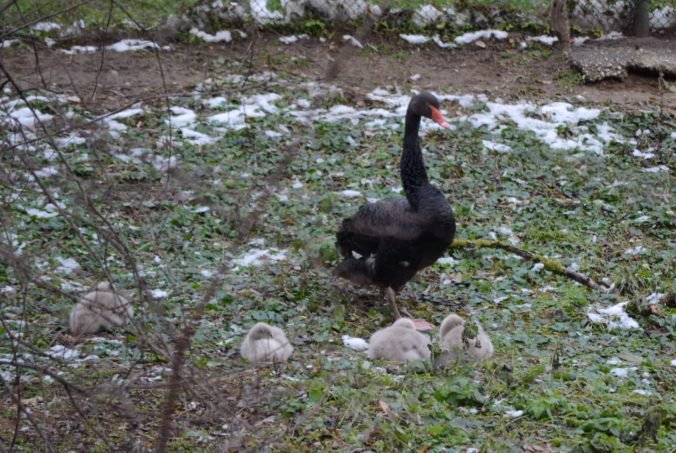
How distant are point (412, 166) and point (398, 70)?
4702mm

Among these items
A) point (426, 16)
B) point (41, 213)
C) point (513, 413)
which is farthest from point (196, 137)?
point (513, 413)

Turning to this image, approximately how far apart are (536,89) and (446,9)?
1671 mm

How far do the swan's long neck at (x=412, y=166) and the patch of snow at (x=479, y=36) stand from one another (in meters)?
4.97

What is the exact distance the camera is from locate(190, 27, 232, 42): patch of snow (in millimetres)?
10695

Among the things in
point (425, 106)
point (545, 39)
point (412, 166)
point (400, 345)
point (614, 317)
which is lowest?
point (545, 39)

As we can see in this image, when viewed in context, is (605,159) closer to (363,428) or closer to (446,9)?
(446,9)

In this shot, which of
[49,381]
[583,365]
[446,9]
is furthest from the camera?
[446,9]

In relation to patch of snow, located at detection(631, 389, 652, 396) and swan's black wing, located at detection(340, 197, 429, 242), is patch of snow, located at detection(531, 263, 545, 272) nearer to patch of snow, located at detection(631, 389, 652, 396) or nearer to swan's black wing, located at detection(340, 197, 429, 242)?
swan's black wing, located at detection(340, 197, 429, 242)

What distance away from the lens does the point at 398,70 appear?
35.5 feet

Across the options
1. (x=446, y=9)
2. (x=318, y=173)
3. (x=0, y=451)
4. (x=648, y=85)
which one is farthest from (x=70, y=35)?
(x=0, y=451)

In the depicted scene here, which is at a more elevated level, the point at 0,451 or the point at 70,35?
the point at 0,451

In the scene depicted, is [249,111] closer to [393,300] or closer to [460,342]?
[393,300]

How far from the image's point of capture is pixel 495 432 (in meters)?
4.39

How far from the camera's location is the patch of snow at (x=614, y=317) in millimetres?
5902
